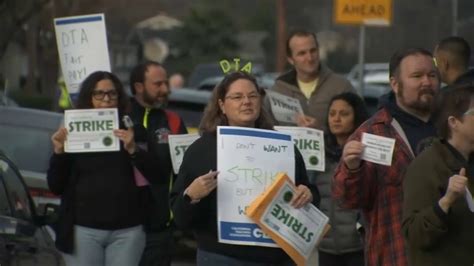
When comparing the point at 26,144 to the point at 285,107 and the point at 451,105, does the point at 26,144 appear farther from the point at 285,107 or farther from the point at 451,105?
the point at 451,105

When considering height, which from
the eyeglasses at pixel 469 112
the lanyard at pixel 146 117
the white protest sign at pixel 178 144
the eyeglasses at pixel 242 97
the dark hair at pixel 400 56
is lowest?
the white protest sign at pixel 178 144

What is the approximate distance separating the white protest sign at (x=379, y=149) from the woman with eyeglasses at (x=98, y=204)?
2216mm

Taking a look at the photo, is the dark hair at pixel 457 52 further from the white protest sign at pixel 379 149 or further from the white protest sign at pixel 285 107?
the white protest sign at pixel 379 149

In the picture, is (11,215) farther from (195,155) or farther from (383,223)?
(383,223)

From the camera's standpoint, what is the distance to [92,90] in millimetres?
8641

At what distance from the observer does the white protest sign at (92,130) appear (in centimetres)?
841

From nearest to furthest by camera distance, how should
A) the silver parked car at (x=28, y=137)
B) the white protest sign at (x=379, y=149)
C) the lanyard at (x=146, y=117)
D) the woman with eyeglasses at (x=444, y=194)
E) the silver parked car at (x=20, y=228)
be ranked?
the woman with eyeglasses at (x=444, y=194)
the white protest sign at (x=379, y=149)
the silver parked car at (x=20, y=228)
the lanyard at (x=146, y=117)
the silver parked car at (x=28, y=137)

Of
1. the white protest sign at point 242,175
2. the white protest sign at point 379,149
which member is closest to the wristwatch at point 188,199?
the white protest sign at point 242,175

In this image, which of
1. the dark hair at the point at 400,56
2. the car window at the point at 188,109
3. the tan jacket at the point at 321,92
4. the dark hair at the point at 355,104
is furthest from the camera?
the car window at the point at 188,109

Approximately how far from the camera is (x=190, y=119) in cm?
1441

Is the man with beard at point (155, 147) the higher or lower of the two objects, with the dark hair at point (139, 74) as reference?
lower

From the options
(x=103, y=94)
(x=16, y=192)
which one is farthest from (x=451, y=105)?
(x=16, y=192)

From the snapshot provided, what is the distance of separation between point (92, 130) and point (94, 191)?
0.39 m

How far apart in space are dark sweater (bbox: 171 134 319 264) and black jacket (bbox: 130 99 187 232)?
Answer: 5.11 ft
